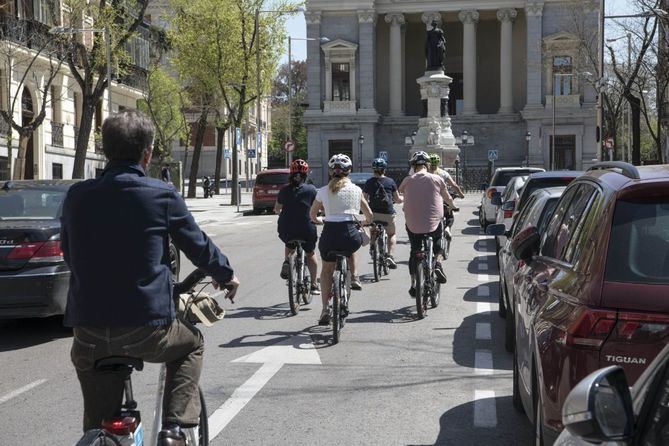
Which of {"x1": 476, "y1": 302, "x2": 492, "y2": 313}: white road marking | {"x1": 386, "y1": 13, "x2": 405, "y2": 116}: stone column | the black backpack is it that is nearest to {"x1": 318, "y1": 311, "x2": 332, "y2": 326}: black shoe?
{"x1": 476, "y1": 302, "x2": 492, "y2": 313}: white road marking

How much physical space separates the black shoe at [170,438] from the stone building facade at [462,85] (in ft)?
215

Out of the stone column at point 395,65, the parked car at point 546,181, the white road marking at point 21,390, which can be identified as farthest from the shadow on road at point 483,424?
the stone column at point 395,65

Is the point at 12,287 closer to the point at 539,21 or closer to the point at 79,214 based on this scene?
the point at 79,214

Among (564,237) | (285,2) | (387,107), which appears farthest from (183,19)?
(564,237)

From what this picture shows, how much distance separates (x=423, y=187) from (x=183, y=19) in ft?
115

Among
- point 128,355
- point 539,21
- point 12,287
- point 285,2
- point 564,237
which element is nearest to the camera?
point 128,355

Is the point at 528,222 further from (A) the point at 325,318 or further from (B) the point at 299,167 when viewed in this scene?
(B) the point at 299,167

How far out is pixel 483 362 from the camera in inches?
325

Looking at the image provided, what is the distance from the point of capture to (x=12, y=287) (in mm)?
9188

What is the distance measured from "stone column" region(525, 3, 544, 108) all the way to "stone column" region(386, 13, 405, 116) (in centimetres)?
989

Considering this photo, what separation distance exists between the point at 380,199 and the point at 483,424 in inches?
348

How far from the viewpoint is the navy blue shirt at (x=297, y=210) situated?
36.4 feet

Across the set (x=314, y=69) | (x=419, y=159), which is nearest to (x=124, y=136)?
(x=419, y=159)

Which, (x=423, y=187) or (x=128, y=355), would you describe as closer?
(x=128, y=355)
